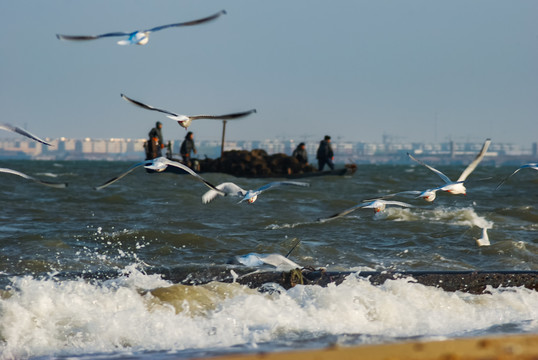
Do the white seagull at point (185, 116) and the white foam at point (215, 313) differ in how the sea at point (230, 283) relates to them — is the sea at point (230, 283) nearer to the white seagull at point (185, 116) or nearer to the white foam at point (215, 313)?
the white foam at point (215, 313)

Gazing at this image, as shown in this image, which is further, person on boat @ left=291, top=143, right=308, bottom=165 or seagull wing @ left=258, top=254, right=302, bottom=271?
person on boat @ left=291, top=143, right=308, bottom=165

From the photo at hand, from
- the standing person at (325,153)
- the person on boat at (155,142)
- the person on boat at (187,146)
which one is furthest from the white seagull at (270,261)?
the standing person at (325,153)

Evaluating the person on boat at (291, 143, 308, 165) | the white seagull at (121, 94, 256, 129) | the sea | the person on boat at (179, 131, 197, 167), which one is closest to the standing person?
the person on boat at (291, 143, 308, 165)

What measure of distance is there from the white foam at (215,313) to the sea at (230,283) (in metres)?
0.02

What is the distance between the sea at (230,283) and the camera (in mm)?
5992

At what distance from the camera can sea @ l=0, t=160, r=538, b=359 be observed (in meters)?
5.99

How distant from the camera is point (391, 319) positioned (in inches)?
257

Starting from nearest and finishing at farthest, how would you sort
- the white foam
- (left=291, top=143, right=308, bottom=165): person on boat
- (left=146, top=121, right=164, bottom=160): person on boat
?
the white foam, (left=146, top=121, right=164, bottom=160): person on boat, (left=291, top=143, right=308, bottom=165): person on boat

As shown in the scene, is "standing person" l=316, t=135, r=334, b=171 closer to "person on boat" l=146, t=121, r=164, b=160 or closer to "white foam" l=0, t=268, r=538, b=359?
"person on boat" l=146, t=121, r=164, b=160

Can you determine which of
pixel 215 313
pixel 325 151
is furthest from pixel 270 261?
pixel 325 151

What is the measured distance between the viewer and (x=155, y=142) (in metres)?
24.7

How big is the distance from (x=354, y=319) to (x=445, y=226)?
758 centimetres

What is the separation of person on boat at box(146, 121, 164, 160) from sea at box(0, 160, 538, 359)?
309 inches

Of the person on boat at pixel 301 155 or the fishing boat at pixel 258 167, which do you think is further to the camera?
the person on boat at pixel 301 155
